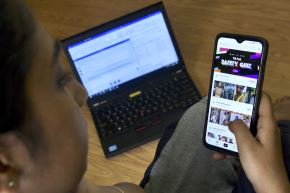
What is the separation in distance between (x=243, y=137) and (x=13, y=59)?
16.0 inches

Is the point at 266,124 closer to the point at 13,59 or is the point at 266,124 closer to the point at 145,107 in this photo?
the point at 145,107

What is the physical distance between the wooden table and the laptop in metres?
0.04

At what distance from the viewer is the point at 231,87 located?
745 mm

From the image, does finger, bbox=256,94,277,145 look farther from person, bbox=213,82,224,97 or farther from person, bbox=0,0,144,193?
person, bbox=0,0,144,193

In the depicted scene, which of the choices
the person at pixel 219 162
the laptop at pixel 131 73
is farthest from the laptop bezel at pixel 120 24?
the person at pixel 219 162

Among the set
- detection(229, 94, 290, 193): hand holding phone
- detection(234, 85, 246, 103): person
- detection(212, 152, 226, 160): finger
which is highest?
detection(234, 85, 246, 103): person

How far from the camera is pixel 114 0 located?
1082 mm

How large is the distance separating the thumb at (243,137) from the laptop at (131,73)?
221 millimetres

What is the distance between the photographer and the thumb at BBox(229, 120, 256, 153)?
0.66m

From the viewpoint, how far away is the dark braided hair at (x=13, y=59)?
37 cm

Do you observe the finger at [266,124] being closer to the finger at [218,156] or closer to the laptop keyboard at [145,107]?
Result: the finger at [218,156]

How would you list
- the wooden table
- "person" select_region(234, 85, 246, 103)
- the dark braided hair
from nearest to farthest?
the dark braided hair → "person" select_region(234, 85, 246, 103) → the wooden table

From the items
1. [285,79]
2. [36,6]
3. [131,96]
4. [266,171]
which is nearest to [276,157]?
[266,171]

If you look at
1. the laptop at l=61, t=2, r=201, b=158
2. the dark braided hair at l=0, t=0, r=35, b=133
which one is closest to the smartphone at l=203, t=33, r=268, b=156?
the laptop at l=61, t=2, r=201, b=158
